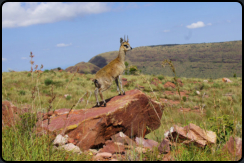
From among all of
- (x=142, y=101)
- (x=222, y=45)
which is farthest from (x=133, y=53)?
(x=142, y=101)

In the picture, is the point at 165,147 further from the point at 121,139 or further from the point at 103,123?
the point at 103,123

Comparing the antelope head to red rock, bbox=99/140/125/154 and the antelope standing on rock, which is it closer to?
the antelope standing on rock

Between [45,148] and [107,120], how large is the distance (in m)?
2.42

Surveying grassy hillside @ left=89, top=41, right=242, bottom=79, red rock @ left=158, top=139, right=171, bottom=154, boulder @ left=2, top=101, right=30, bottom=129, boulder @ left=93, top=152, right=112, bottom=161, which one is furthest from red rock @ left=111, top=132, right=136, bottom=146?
grassy hillside @ left=89, top=41, right=242, bottom=79

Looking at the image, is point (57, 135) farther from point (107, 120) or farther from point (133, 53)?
point (133, 53)

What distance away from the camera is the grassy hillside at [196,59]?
2689 inches

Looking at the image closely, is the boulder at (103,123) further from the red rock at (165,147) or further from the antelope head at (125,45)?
the antelope head at (125,45)

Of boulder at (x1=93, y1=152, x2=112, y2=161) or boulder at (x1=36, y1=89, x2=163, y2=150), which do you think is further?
boulder at (x1=36, y1=89, x2=163, y2=150)

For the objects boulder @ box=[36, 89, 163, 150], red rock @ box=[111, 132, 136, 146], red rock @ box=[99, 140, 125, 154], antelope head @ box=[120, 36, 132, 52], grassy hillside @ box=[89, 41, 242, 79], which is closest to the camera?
red rock @ box=[99, 140, 125, 154]

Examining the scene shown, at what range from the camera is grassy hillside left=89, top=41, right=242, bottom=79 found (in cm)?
6831

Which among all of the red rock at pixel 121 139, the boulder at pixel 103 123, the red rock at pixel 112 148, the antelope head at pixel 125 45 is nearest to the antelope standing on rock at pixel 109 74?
the antelope head at pixel 125 45

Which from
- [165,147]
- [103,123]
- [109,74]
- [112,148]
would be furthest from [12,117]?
[165,147]

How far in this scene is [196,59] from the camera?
288ft

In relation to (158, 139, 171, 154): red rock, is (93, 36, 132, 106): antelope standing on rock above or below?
above
